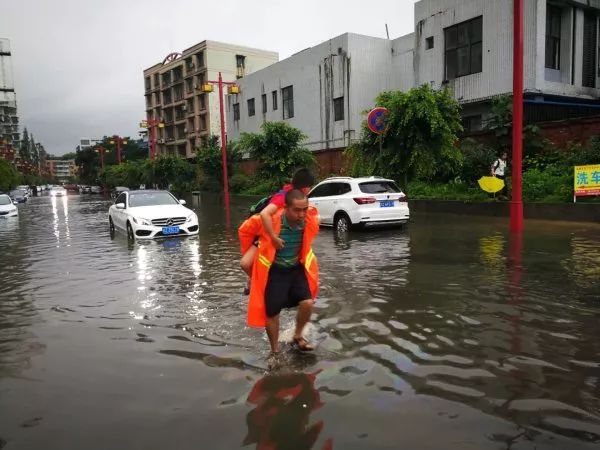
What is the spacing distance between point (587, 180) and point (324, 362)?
44.2ft

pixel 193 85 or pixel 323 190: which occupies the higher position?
pixel 193 85

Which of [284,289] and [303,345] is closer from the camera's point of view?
[284,289]

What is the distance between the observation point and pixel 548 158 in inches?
707

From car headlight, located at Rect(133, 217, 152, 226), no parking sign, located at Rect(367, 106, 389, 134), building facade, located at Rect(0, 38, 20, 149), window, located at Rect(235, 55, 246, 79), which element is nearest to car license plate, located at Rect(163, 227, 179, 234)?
car headlight, located at Rect(133, 217, 152, 226)

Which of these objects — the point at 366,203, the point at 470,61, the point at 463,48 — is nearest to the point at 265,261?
the point at 366,203

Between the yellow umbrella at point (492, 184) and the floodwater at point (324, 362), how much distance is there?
7970 millimetres

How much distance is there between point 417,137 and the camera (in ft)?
61.3

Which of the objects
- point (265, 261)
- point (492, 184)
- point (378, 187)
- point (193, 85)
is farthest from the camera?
point (193, 85)

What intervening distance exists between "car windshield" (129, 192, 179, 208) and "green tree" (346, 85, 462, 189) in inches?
333

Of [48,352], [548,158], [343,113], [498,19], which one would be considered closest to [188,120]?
[343,113]

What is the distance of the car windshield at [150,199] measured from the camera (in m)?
14.6

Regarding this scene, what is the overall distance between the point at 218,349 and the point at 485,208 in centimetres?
1442

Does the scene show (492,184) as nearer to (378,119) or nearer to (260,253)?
(378,119)

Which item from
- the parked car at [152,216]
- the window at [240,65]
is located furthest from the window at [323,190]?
the window at [240,65]
